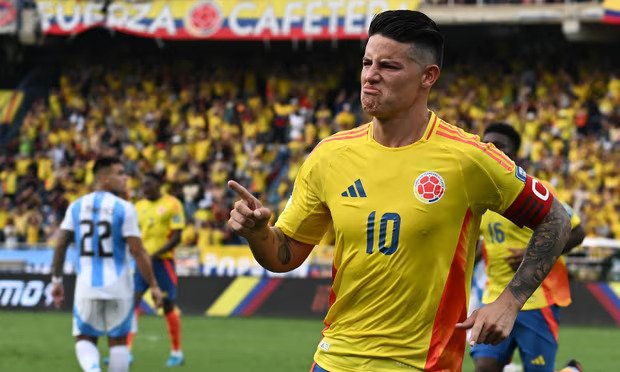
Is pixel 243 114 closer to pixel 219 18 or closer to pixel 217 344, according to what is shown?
pixel 219 18

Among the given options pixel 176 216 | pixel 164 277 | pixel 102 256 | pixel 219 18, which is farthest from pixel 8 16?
pixel 102 256

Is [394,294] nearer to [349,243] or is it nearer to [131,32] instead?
[349,243]

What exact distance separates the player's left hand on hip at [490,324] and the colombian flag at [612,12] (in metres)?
25.4

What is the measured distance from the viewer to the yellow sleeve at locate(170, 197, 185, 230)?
50.7 ft

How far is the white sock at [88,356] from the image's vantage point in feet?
33.8

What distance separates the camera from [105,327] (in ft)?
34.5

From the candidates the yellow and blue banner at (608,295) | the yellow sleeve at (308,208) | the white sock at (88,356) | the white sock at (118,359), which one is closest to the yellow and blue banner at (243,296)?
the yellow and blue banner at (608,295)

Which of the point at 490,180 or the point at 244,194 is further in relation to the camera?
the point at 490,180

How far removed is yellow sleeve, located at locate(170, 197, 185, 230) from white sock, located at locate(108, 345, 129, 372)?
5154 mm

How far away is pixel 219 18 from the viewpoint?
32.3 metres

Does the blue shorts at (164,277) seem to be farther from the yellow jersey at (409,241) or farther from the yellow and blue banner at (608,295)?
the yellow jersey at (409,241)

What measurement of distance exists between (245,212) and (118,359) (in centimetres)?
583

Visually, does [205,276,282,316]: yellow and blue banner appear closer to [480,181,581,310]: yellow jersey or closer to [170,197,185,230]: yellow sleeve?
[170,197,185,230]: yellow sleeve

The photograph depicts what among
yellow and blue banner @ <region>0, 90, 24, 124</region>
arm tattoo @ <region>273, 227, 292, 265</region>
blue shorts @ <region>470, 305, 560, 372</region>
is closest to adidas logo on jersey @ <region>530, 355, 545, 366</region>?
blue shorts @ <region>470, 305, 560, 372</region>
